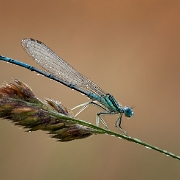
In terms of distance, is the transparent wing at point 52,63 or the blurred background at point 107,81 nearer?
the transparent wing at point 52,63

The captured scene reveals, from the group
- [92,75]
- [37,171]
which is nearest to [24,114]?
[37,171]

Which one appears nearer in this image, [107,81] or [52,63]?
[52,63]

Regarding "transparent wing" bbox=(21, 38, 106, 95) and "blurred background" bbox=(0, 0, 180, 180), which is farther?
"blurred background" bbox=(0, 0, 180, 180)

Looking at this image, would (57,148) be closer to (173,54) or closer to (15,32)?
(15,32)
